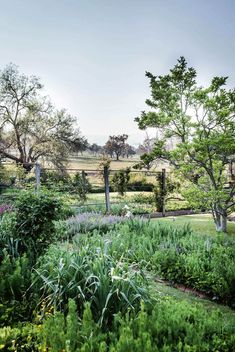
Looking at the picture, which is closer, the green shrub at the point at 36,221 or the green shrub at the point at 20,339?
the green shrub at the point at 20,339

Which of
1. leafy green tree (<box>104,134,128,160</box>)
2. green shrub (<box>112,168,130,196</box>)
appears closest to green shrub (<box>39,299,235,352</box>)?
green shrub (<box>112,168,130,196</box>)

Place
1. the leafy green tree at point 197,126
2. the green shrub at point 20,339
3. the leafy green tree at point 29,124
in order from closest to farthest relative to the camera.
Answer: the green shrub at point 20,339, the leafy green tree at point 197,126, the leafy green tree at point 29,124

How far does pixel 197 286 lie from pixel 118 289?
1847 mm

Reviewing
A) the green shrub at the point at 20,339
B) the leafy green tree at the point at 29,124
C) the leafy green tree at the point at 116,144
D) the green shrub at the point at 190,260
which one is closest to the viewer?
the green shrub at the point at 20,339

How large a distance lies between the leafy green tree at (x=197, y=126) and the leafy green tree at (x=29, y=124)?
15024 millimetres

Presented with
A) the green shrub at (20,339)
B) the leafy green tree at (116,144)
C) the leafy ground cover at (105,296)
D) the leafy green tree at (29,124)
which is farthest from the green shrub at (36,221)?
the leafy green tree at (116,144)

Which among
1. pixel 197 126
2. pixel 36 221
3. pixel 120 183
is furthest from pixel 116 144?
pixel 36 221

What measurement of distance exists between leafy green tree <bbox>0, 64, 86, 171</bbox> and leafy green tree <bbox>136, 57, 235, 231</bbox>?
15024 millimetres

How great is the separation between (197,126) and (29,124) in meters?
17.3

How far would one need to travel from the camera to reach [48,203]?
4.25m

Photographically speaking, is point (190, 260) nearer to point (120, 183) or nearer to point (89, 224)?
point (89, 224)

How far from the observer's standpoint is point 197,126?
9.09m

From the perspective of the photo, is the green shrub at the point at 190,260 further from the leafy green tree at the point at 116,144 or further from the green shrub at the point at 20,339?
the leafy green tree at the point at 116,144

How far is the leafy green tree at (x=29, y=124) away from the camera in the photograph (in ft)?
77.9
